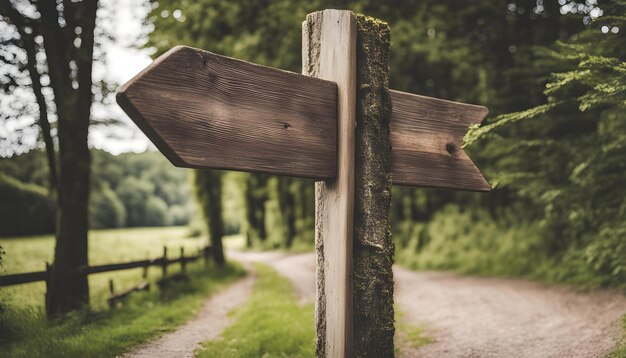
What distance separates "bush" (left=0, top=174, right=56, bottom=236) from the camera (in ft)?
39.9

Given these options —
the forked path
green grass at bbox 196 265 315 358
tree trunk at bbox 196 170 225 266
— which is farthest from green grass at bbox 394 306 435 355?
tree trunk at bbox 196 170 225 266

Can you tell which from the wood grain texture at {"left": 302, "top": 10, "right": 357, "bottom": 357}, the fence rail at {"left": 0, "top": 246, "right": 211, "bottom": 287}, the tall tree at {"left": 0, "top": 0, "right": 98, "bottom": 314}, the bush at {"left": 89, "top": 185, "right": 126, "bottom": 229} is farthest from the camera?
the bush at {"left": 89, "top": 185, "right": 126, "bottom": 229}

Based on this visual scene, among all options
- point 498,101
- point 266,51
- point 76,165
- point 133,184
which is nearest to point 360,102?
point 76,165

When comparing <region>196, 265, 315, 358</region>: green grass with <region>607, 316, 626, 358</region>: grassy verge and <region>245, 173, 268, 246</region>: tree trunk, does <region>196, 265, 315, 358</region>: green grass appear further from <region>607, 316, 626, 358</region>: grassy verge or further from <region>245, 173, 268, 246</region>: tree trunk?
<region>245, 173, 268, 246</region>: tree trunk

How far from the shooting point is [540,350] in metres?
4.62

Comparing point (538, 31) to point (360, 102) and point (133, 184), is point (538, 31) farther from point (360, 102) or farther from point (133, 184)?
point (133, 184)

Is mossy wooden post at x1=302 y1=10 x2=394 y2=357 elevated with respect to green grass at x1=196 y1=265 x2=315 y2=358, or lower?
elevated

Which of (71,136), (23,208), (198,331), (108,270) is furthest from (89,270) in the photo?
(23,208)

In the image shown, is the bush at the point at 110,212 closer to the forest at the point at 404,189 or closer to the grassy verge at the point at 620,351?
the forest at the point at 404,189

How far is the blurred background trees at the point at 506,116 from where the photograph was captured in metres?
5.73

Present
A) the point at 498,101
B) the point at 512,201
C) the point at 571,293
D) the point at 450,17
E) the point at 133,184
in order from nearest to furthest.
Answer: the point at 571,293
the point at 498,101
the point at 450,17
the point at 512,201
the point at 133,184

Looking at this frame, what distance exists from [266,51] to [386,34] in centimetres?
1124

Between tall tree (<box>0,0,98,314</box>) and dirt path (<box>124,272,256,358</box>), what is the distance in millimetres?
2279

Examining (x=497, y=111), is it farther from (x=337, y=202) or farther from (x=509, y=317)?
(x=337, y=202)
